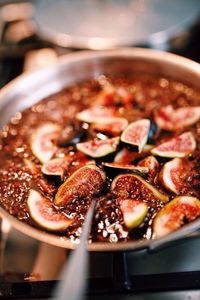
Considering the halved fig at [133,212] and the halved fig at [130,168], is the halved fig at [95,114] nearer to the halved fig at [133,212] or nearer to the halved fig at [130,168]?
the halved fig at [130,168]

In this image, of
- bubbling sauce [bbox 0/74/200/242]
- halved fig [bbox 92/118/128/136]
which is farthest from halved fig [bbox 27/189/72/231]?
halved fig [bbox 92/118/128/136]

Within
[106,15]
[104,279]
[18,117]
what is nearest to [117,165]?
[104,279]

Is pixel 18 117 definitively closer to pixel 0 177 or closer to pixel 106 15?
pixel 0 177

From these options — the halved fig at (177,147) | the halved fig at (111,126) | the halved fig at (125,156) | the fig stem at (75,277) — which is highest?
the fig stem at (75,277)

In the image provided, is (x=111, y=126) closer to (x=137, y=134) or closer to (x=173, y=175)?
(x=137, y=134)

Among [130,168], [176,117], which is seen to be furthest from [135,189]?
[176,117]

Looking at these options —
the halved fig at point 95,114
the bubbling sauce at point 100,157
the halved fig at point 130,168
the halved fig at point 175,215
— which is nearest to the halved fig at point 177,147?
the bubbling sauce at point 100,157
